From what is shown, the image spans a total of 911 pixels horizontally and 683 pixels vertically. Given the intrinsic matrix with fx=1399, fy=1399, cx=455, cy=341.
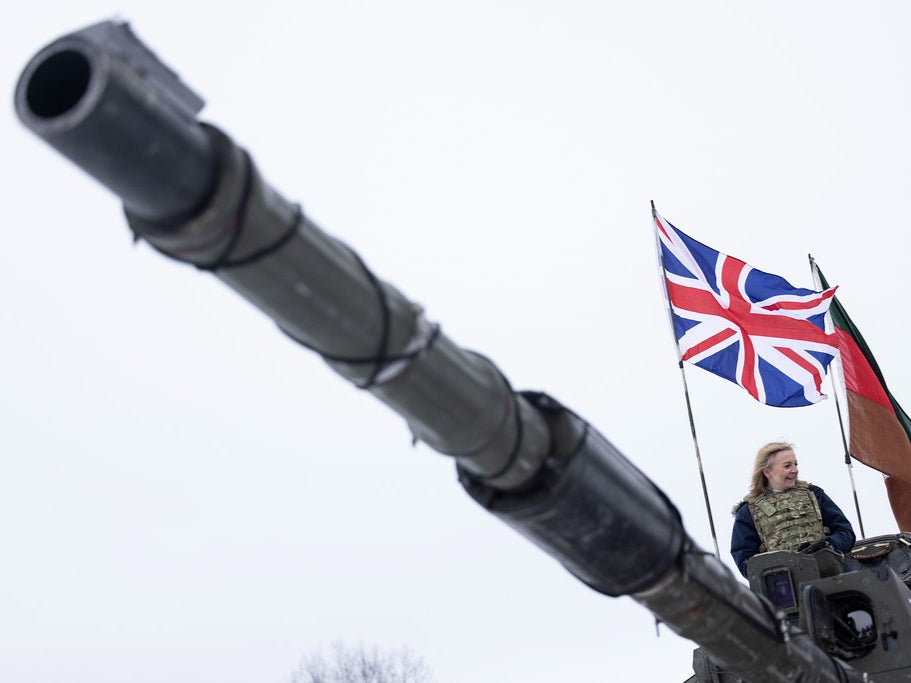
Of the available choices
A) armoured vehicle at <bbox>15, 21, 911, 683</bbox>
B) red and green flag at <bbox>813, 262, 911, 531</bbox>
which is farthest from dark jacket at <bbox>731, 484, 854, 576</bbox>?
red and green flag at <bbox>813, 262, 911, 531</bbox>

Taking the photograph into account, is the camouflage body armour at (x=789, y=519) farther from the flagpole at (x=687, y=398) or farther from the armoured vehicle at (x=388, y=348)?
the armoured vehicle at (x=388, y=348)

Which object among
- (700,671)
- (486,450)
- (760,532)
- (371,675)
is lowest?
(486,450)

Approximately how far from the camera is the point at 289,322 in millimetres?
4504

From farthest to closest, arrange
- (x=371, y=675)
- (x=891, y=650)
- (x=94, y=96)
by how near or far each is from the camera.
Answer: (x=371, y=675) → (x=891, y=650) → (x=94, y=96)

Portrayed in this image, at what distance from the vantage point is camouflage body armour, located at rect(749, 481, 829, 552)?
10.1 m

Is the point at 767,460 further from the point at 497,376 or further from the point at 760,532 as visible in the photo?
the point at 497,376

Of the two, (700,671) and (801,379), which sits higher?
(801,379)

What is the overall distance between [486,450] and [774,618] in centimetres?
224

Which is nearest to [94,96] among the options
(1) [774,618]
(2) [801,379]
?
(1) [774,618]

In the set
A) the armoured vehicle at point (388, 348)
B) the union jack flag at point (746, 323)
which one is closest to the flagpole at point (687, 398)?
the union jack flag at point (746, 323)

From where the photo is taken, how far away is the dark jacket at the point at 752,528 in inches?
401

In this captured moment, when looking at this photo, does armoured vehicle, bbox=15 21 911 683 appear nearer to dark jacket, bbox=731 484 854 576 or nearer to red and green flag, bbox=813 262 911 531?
dark jacket, bbox=731 484 854 576

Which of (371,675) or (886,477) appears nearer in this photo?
(886,477)

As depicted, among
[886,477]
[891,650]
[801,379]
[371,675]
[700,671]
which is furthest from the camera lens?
[371,675]
